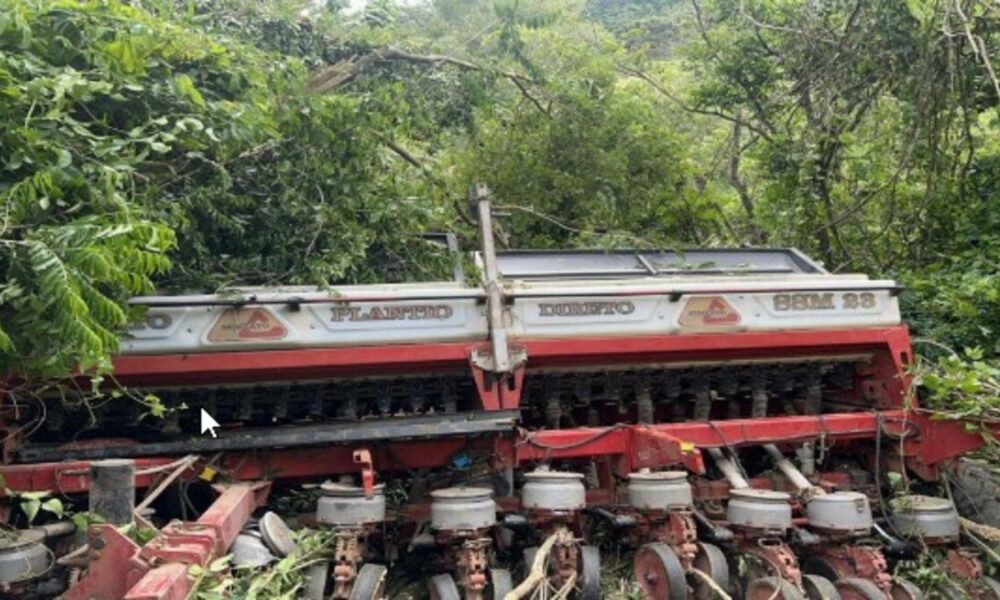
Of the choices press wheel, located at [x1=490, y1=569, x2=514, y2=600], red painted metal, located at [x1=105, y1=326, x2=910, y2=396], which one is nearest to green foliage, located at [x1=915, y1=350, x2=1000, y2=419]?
red painted metal, located at [x1=105, y1=326, x2=910, y2=396]

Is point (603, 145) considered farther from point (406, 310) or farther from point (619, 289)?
point (406, 310)

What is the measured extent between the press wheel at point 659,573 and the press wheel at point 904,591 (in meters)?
0.83

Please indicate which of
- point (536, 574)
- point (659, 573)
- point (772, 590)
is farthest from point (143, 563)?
point (772, 590)

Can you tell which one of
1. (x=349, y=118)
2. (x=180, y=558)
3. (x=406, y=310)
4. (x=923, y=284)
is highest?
(x=349, y=118)

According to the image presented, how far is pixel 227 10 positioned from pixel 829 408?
4326mm

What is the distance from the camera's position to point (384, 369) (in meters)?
3.91

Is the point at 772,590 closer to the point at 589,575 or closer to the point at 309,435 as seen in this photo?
the point at 589,575

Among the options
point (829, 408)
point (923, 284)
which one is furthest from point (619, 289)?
point (923, 284)

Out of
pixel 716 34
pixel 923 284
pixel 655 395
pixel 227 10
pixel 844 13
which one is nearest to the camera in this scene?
pixel 655 395

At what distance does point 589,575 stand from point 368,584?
0.80m

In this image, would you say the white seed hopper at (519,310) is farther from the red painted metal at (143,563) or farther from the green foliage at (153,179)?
the red painted metal at (143,563)

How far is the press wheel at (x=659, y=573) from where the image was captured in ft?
10.2

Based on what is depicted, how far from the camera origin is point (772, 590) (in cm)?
306

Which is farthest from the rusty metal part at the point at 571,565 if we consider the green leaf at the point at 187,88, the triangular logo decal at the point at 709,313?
the green leaf at the point at 187,88
